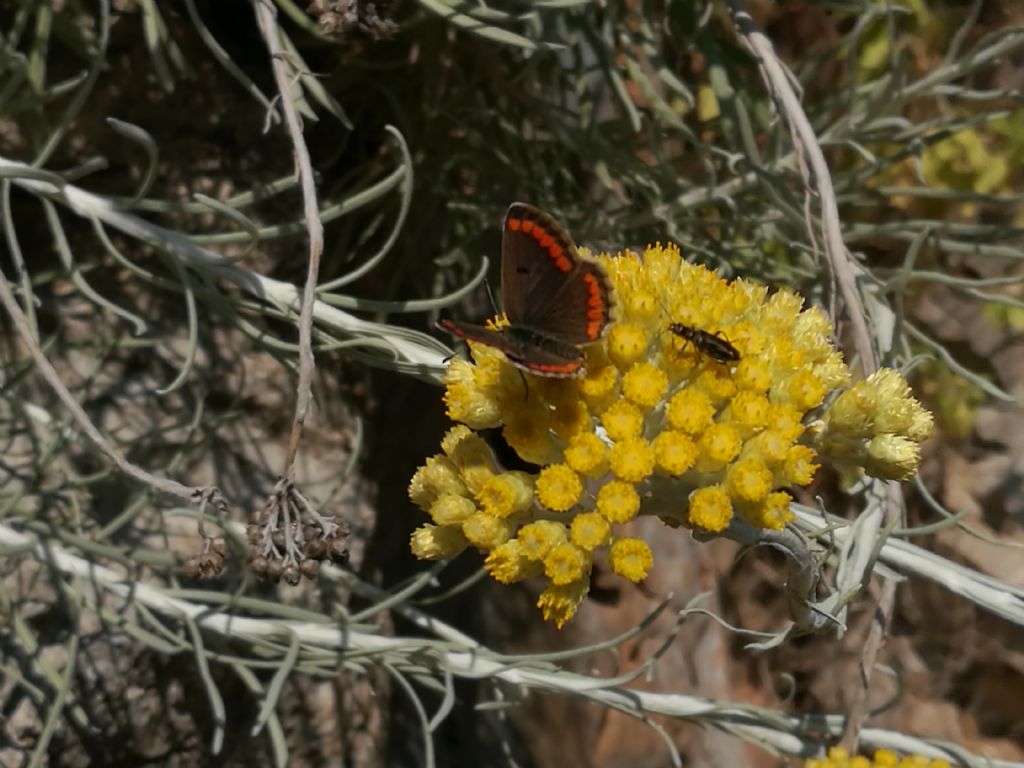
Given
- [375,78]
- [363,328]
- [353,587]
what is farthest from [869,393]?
[375,78]

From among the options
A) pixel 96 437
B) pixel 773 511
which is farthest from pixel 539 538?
pixel 96 437

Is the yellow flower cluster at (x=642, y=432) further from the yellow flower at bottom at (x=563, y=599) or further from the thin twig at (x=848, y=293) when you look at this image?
the thin twig at (x=848, y=293)

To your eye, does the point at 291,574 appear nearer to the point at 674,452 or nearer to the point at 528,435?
the point at 528,435

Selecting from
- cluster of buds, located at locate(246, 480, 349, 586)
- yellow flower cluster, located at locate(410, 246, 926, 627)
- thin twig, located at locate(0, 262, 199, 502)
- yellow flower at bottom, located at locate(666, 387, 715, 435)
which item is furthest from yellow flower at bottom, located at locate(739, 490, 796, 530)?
thin twig, located at locate(0, 262, 199, 502)

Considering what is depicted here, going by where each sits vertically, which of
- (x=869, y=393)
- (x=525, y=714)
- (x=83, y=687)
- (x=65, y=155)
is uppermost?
(x=869, y=393)

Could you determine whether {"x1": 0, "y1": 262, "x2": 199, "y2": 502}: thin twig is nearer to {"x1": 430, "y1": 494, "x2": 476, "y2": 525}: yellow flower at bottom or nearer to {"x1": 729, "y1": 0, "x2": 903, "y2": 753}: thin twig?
{"x1": 430, "y1": 494, "x2": 476, "y2": 525}: yellow flower at bottom

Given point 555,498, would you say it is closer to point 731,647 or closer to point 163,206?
point 163,206
